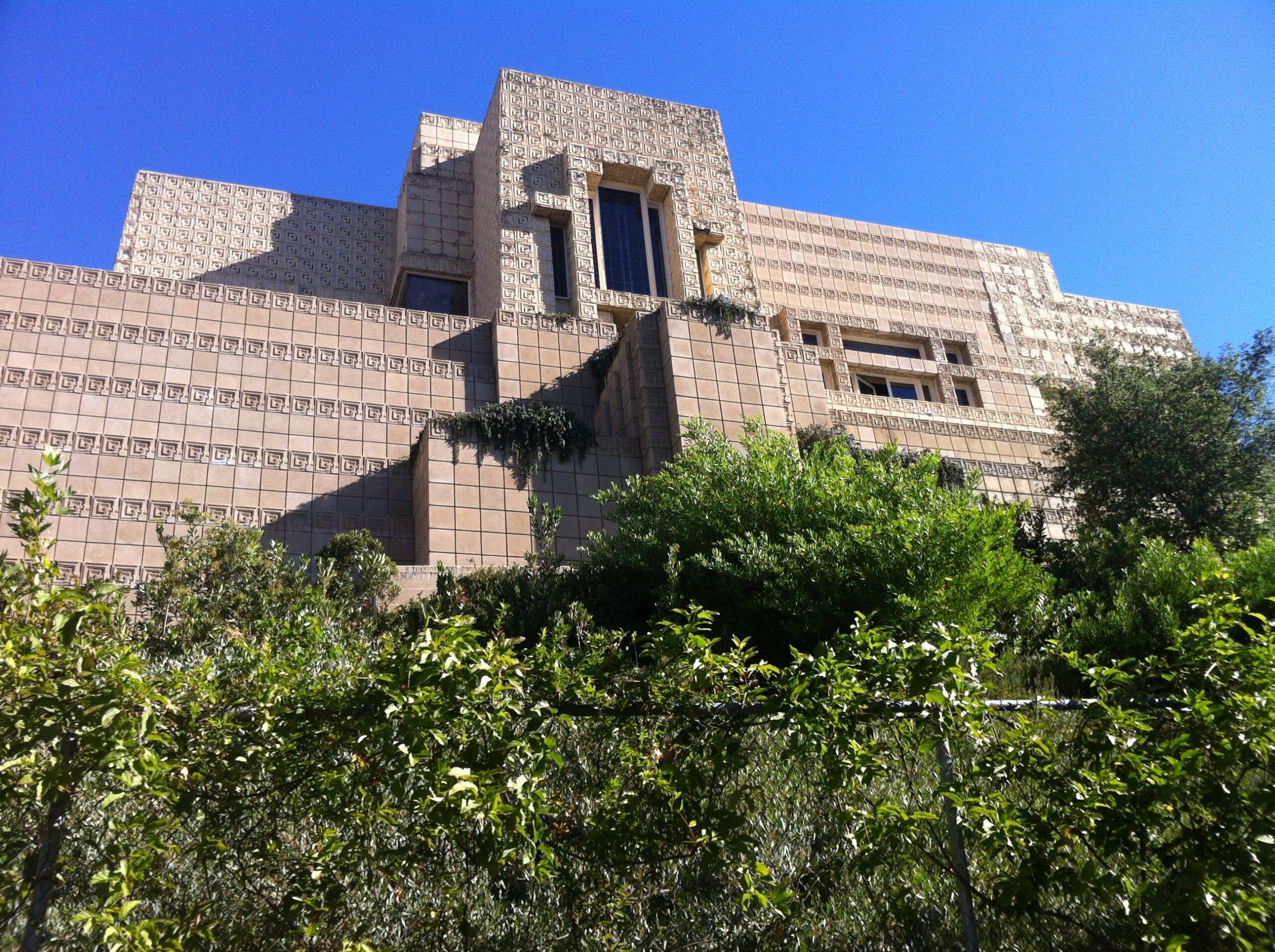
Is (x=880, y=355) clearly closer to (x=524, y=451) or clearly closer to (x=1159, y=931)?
(x=524, y=451)

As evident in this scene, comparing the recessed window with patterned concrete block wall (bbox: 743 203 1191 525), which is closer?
patterned concrete block wall (bbox: 743 203 1191 525)

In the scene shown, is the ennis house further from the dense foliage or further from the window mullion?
the dense foliage

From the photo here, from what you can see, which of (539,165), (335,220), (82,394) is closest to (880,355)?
(539,165)

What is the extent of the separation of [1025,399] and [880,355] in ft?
21.2

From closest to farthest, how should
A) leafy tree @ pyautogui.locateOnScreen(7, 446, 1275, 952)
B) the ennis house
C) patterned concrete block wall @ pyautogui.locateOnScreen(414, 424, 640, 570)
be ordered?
leafy tree @ pyautogui.locateOnScreen(7, 446, 1275, 952), patterned concrete block wall @ pyautogui.locateOnScreen(414, 424, 640, 570), the ennis house

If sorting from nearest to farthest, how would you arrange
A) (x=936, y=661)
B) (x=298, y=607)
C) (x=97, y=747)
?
(x=97, y=747)
(x=936, y=661)
(x=298, y=607)

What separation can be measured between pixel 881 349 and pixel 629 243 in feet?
37.7

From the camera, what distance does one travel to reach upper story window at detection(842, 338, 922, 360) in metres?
33.4

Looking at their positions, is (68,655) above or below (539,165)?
below

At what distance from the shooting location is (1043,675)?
1206 centimetres

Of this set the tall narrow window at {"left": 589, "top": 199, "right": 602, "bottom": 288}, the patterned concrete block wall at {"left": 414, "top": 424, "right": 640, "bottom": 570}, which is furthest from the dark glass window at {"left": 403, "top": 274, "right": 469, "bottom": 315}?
the patterned concrete block wall at {"left": 414, "top": 424, "right": 640, "bottom": 570}

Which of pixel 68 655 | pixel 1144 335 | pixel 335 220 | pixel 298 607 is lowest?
pixel 68 655

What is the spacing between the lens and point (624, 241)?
28.0m

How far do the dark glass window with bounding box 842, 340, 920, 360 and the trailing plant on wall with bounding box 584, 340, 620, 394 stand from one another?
12.7m
